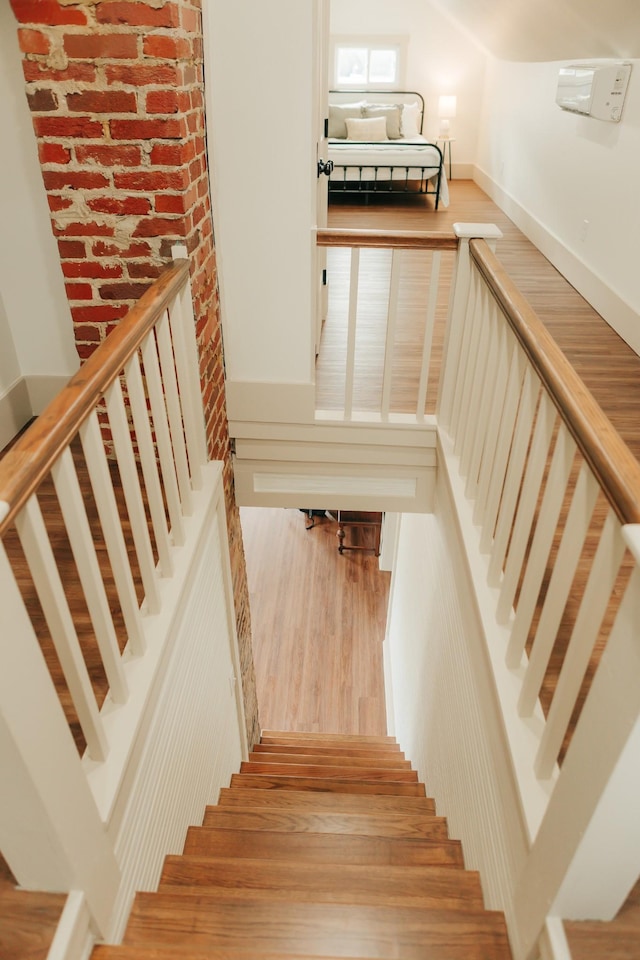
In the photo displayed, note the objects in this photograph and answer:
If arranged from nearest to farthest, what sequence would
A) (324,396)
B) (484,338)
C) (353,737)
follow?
(484,338), (324,396), (353,737)

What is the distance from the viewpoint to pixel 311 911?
158 centimetres

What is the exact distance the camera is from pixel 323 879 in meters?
1.80

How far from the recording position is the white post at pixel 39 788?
41.3 inches

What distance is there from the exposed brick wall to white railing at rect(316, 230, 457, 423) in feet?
2.21

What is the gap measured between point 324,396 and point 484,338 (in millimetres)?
1115

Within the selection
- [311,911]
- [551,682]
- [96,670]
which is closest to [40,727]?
[96,670]

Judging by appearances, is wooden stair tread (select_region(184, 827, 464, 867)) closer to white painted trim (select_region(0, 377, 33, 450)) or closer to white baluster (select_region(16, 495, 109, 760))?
white baluster (select_region(16, 495, 109, 760))

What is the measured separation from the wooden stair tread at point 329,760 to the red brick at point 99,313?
2.34 m

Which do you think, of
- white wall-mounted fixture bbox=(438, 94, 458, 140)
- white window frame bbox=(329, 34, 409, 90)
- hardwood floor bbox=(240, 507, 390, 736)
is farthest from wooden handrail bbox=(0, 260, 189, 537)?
white window frame bbox=(329, 34, 409, 90)

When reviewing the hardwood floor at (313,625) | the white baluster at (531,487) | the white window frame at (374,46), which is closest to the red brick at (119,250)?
the white baluster at (531,487)

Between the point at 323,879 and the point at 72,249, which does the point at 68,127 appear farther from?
the point at 323,879

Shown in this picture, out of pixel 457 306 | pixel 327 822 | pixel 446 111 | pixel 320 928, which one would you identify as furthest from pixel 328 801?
pixel 446 111

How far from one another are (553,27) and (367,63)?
4.15m

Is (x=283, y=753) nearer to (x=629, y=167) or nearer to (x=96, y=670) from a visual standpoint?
(x=96, y=670)
